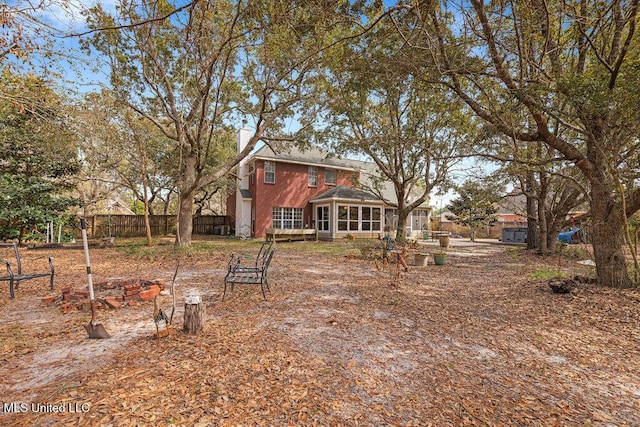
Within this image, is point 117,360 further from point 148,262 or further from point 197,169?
point 197,169

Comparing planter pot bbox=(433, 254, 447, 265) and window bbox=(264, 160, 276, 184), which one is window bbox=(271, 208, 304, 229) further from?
planter pot bbox=(433, 254, 447, 265)

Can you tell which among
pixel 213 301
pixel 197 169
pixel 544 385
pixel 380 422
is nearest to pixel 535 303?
pixel 544 385

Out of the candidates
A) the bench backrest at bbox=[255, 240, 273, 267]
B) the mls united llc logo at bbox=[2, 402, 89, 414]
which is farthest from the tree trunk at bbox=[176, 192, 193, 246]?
the mls united llc logo at bbox=[2, 402, 89, 414]

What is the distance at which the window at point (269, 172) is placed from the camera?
21891 mm

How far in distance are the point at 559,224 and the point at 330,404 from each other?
15279mm

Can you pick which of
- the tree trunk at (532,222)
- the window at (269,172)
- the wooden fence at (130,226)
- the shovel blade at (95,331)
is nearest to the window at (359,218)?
the window at (269,172)

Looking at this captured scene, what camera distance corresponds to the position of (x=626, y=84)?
5441mm

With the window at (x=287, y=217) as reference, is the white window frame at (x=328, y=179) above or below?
above

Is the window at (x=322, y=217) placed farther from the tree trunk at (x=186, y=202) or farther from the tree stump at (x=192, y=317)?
the tree stump at (x=192, y=317)

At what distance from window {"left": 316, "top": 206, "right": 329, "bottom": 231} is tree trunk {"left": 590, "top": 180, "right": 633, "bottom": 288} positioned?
16.6m

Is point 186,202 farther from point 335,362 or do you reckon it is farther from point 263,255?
point 335,362

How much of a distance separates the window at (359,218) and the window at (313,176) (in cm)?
327

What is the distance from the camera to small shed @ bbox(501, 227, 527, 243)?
22219 mm

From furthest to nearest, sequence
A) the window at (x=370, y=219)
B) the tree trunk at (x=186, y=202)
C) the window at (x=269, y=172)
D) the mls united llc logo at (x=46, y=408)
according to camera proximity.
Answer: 1. the window at (x=370, y=219)
2. the window at (x=269, y=172)
3. the tree trunk at (x=186, y=202)
4. the mls united llc logo at (x=46, y=408)
